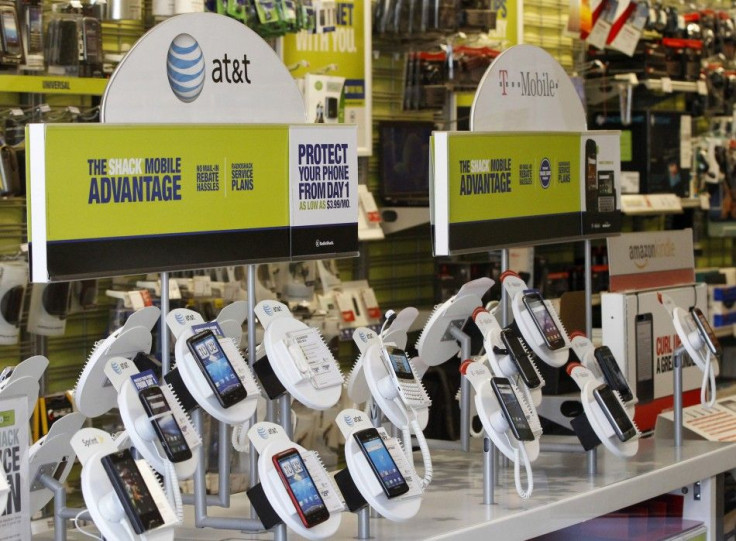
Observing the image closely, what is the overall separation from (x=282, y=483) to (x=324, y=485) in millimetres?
117

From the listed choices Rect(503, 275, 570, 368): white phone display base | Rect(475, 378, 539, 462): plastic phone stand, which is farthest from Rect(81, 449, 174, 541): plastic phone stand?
Rect(503, 275, 570, 368): white phone display base

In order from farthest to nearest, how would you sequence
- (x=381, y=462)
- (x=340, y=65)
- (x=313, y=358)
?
1. (x=340, y=65)
2. (x=313, y=358)
3. (x=381, y=462)

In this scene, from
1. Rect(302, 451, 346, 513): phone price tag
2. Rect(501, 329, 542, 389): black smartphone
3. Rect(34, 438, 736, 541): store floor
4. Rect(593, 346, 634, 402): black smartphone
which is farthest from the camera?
Rect(593, 346, 634, 402): black smartphone

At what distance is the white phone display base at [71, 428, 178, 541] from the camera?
2408 mm

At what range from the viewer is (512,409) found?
3.33 meters

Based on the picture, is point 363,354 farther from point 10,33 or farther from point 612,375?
point 10,33

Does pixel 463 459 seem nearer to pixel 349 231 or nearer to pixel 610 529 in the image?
pixel 610 529

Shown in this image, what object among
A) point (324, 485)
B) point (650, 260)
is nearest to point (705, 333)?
point (650, 260)

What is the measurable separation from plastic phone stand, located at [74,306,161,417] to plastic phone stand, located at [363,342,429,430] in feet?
1.90

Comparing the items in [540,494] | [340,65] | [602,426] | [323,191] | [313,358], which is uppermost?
[340,65]

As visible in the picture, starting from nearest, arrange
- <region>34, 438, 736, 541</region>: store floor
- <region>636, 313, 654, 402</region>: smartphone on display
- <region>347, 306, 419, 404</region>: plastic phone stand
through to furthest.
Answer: <region>34, 438, 736, 541</region>: store floor < <region>347, 306, 419, 404</region>: plastic phone stand < <region>636, 313, 654, 402</region>: smartphone on display

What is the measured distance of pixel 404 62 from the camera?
666cm

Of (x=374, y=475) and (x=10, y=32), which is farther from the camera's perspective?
(x=10, y=32)

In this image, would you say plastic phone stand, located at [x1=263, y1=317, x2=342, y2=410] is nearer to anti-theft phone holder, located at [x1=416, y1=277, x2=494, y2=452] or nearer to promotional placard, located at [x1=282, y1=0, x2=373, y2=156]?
anti-theft phone holder, located at [x1=416, y1=277, x2=494, y2=452]
